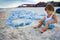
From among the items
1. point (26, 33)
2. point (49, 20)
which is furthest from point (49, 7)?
point (26, 33)

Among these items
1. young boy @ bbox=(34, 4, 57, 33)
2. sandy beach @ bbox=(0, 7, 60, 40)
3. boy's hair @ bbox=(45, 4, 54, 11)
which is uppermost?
boy's hair @ bbox=(45, 4, 54, 11)

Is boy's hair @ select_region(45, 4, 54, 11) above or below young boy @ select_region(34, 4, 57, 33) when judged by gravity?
above

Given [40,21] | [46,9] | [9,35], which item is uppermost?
[46,9]

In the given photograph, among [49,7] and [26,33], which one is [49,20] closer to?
[49,7]

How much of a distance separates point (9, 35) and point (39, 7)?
42 centimetres

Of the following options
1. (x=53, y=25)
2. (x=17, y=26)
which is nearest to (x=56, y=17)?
(x=53, y=25)

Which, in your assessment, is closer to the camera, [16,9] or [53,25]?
[53,25]

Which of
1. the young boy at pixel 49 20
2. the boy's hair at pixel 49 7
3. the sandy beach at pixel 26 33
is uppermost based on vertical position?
the boy's hair at pixel 49 7

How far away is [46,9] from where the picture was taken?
4.33 ft

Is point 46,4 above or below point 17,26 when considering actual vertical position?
above

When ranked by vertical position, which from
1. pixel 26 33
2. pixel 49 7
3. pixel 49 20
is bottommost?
pixel 26 33

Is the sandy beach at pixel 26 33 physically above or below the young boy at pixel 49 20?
below

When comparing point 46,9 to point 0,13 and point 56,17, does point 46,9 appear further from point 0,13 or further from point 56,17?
point 0,13

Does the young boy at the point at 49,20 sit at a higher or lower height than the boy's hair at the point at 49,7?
lower
